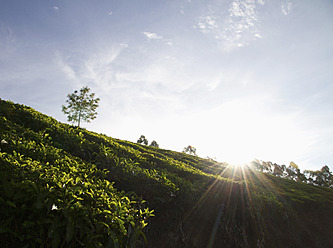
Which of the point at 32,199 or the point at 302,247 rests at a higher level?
the point at 32,199

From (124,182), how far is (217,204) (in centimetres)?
317

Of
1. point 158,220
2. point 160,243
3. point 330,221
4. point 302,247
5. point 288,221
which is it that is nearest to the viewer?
point 160,243

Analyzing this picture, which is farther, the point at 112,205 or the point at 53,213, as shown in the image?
the point at 112,205

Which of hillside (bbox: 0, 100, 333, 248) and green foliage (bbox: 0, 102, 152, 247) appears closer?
green foliage (bbox: 0, 102, 152, 247)

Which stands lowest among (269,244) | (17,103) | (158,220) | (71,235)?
(269,244)

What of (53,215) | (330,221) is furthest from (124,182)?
(330,221)

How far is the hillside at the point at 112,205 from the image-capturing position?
2.34m

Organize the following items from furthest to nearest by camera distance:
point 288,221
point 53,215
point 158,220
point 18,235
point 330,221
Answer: point 330,221
point 288,221
point 158,220
point 53,215
point 18,235

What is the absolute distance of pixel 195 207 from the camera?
5.06m

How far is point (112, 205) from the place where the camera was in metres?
3.04

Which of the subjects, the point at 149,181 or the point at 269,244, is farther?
the point at 269,244

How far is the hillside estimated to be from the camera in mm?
2341

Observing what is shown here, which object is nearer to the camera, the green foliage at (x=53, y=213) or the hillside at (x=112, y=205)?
the green foliage at (x=53, y=213)

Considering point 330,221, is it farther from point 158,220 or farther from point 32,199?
point 32,199
